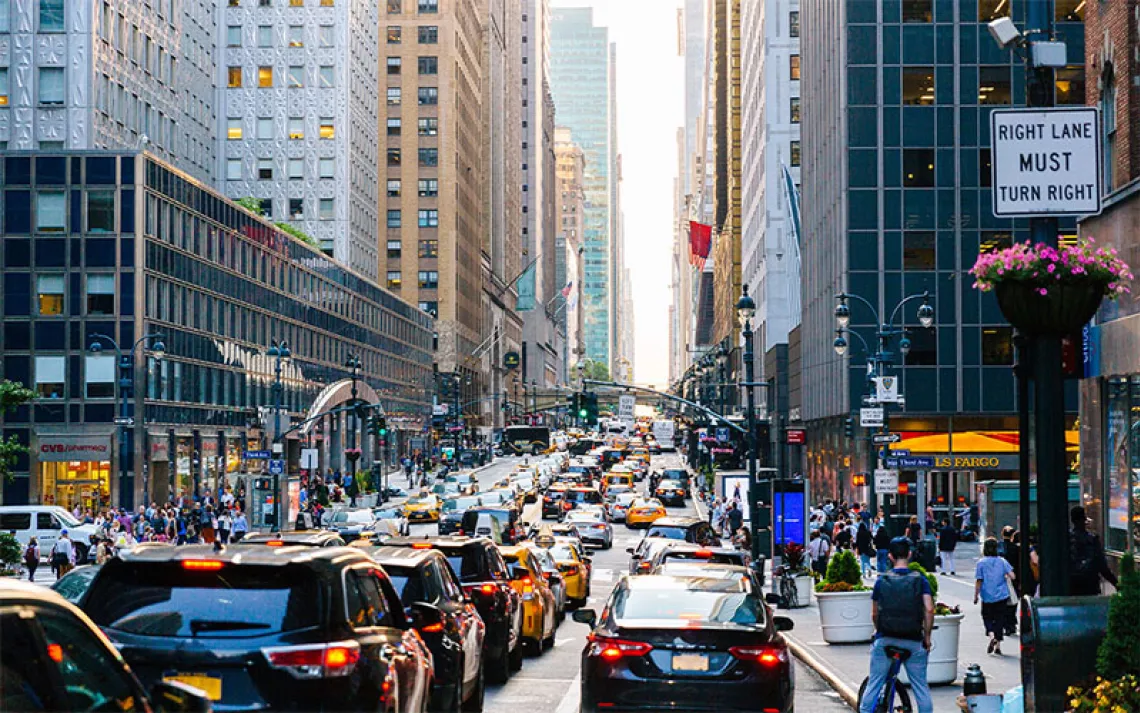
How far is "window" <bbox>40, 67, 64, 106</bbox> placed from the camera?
7388cm

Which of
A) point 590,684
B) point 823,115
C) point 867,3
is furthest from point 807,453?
point 590,684

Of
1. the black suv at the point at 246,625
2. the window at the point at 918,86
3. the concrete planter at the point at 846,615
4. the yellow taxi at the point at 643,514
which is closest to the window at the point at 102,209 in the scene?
the yellow taxi at the point at 643,514

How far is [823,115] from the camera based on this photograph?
7175cm

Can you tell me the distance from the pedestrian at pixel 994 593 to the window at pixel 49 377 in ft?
172

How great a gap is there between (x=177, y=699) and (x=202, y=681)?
2.01 metres

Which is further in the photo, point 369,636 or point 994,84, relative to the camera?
point 994,84

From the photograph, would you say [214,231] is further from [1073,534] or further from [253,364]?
[1073,534]

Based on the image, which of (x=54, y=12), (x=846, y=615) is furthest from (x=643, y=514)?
(x=846, y=615)

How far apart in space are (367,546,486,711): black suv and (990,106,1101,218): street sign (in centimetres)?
583

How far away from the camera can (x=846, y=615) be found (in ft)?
78.0

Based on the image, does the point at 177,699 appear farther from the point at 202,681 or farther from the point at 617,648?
the point at 617,648

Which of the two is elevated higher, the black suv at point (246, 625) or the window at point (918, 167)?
the window at point (918, 167)

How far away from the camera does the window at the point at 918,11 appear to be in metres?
61.9

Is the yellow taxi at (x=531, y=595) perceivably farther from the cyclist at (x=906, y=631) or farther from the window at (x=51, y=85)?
the window at (x=51, y=85)
